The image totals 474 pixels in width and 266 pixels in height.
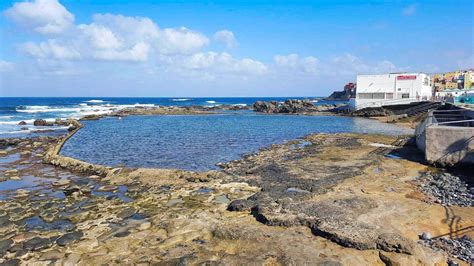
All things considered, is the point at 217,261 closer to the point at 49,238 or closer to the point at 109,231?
the point at 109,231

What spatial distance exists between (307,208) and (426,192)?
554 cm

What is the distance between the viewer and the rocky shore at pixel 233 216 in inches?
324

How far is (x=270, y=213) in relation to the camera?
10430 mm

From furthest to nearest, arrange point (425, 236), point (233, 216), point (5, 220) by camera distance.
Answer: point (5, 220) < point (233, 216) < point (425, 236)

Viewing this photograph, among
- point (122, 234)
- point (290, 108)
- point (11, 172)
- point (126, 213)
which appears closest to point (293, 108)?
point (290, 108)

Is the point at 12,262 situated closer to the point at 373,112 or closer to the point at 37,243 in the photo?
the point at 37,243

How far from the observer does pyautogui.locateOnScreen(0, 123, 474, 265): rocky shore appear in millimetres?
8227

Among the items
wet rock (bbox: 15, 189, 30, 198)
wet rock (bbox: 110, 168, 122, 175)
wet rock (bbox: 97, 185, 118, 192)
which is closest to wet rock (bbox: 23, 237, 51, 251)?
wet rock (bbox: 97, 185, 118, 192)

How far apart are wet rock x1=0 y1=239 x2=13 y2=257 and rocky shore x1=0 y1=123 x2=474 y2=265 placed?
23 millimetres

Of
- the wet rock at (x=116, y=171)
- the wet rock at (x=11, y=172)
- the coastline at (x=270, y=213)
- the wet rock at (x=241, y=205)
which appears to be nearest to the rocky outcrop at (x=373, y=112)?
the coastline at (x=270, y=213)

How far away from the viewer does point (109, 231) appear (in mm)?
10047

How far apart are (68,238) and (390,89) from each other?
59.0m

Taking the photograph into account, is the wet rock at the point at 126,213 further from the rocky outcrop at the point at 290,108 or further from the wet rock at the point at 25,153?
the rocky outcrop at the point at 290,108

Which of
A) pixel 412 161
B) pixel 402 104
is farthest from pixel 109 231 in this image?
pixel 402 104
